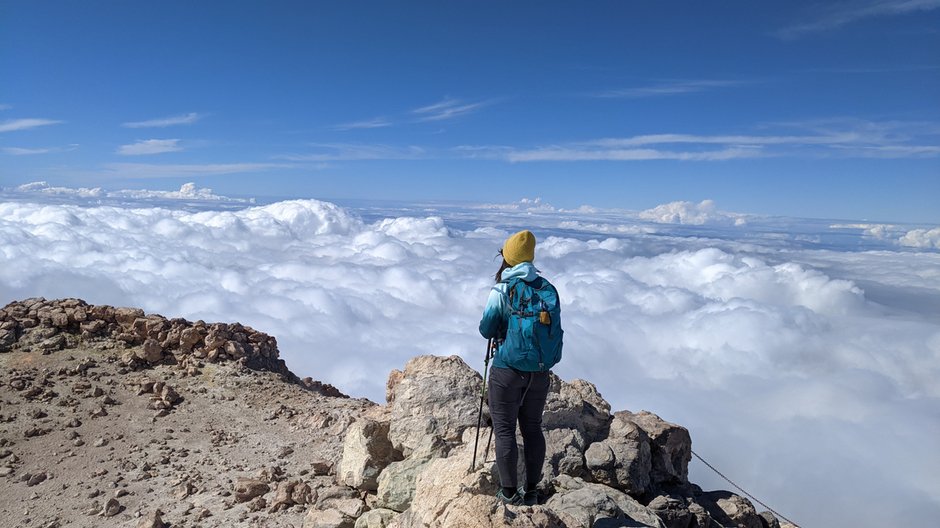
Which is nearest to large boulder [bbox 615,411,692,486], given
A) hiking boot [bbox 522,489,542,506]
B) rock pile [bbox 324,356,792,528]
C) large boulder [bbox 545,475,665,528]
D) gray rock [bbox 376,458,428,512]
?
rock pile [bbox 324,356,792,528]

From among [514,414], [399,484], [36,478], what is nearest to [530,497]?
[514,414]

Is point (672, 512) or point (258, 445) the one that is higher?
point (672, 512)

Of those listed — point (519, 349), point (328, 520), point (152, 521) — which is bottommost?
point (152, 521)

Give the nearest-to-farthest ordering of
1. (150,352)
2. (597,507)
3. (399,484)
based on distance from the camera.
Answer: (597,507), (399,484), (150,352)

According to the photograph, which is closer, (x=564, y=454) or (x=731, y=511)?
(x=564, y=454)

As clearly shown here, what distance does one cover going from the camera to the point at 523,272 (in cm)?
508

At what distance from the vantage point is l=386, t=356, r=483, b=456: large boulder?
323 inches

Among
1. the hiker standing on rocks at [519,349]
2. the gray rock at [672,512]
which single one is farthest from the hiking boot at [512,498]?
the gray rock at [672,512]

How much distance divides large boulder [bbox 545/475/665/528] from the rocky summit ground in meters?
0.02

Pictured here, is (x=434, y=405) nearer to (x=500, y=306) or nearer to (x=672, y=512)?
(x=672, y=512)

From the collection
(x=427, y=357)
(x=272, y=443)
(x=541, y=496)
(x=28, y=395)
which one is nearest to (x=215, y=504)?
(x=272, y=443)

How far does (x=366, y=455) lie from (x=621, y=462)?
3.97 m

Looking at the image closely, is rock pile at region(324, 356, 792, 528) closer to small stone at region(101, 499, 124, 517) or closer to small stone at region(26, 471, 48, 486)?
small stone at region(101, 499, 124, 517)

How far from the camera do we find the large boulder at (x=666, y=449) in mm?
8664
